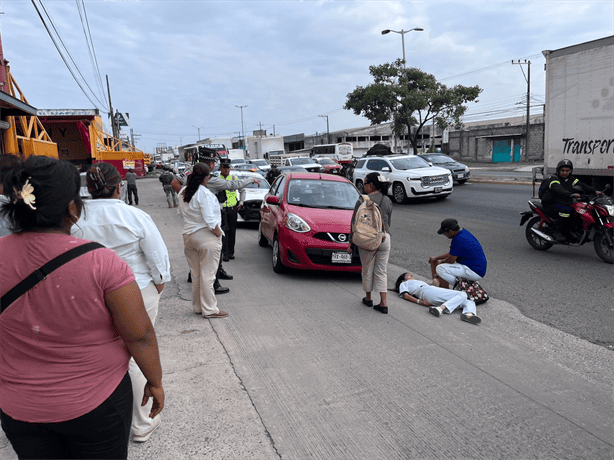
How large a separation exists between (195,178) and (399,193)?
43.8 ft

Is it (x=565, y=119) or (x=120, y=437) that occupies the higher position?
(x=565, y=119)

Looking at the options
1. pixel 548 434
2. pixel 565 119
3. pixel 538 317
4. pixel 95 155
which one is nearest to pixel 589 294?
pixel 538 317

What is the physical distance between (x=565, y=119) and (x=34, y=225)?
10701 mm

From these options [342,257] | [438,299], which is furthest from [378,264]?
[342,257]

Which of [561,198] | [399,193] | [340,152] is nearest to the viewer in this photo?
[561,198]

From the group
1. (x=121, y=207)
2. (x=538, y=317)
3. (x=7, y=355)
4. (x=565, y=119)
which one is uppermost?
(x=565, y=119)

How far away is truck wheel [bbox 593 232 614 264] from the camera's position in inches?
306

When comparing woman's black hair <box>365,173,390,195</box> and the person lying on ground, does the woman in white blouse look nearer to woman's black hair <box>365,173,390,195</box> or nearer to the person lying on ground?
woman's black hair <box>365,173,390,195</box>

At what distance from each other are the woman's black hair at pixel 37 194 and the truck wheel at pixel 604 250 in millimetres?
8318

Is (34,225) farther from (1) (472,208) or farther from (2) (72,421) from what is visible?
(1) (472,208)

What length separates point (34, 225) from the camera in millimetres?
1645

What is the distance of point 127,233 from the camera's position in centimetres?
279

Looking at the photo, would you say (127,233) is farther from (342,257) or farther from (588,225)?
(588,225)

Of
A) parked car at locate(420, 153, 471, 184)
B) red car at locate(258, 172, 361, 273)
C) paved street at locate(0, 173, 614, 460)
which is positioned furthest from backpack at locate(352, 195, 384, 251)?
parked car at locate(420, 153, 471, 184)
